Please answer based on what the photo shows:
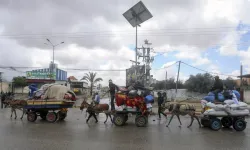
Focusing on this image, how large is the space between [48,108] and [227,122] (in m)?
9.24

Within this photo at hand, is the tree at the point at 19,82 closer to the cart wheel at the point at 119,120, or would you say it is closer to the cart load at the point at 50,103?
the cart load at the point at 50,103

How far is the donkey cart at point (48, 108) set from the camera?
12.2 meters

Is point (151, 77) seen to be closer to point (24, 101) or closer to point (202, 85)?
point (202, 85)

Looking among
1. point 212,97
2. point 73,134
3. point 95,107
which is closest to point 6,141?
point 73,134

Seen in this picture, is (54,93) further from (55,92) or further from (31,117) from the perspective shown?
(31,117)

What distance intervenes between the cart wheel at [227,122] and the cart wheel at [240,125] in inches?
15.0

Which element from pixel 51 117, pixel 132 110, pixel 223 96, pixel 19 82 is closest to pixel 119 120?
pixel 132 110

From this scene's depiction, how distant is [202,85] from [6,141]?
3934 centimetres

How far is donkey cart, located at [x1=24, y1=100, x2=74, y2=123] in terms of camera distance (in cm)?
1218

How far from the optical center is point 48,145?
7.08m

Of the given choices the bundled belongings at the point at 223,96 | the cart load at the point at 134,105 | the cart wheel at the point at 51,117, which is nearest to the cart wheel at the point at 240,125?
the bundled belongings at the point at 223,96

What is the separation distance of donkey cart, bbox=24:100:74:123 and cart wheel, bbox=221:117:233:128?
7987 millimetres

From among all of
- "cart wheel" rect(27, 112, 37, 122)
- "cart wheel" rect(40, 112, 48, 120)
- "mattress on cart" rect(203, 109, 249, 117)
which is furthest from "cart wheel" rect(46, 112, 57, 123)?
"mattress on cart" rect(203, 109, 249, 117)

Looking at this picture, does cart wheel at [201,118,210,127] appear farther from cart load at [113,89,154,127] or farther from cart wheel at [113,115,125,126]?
cart wheel at [113,115,125,126]
